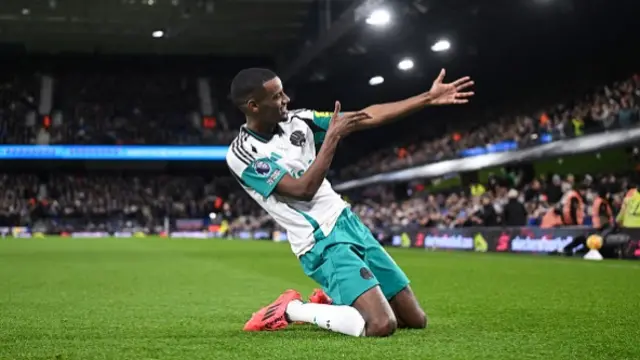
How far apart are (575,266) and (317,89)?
1360 inches

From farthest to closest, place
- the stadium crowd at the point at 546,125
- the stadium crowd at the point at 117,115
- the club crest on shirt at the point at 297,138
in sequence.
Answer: the stadium crowd at the point at 117,115
the stadium crowd at the point at 546,125
the club crest on shirt at the point at 297,138

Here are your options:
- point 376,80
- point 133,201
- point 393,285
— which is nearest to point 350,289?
point 393,285

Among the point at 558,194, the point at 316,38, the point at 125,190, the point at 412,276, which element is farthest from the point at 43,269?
the point at 125,190

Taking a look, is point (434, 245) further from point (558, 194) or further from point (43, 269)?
point (43, 269)

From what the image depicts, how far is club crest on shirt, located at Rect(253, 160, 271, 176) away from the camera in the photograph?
5.95 metres

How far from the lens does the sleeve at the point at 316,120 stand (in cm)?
623

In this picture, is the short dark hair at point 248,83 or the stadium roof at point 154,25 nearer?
the short dark hair at point 248,83

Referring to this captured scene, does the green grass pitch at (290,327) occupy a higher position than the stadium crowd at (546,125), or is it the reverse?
the stadium crowd at (546,125)

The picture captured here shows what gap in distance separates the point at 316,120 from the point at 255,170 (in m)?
0.62

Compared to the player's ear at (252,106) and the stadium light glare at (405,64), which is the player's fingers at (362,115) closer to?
the player's ear at (252,106)

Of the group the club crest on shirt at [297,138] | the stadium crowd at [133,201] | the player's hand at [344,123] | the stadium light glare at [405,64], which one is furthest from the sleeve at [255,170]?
the stadium crowd at [133,201]

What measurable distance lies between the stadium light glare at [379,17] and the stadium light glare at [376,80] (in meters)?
13.6

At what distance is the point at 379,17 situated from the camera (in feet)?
95.0

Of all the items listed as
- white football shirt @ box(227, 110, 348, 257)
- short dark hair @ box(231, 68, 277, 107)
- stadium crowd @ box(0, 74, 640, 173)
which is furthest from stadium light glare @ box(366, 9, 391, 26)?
short dark hair @ box(231, 68, 277, 107)
